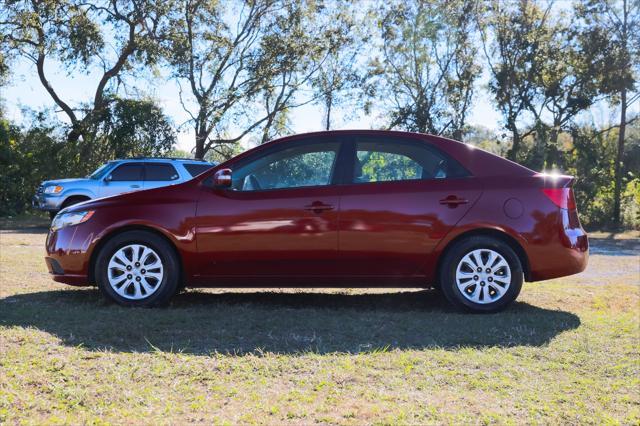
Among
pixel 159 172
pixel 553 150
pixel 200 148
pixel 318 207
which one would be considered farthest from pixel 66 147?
pixel 318 207

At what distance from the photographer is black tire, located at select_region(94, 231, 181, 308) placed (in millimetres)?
5680

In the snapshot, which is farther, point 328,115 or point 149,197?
point 328,115

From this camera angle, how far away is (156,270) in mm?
5719

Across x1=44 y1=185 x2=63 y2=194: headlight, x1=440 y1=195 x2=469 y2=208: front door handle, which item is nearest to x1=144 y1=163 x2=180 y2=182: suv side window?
x1=44 y1=185 x2=63 y2=194: headlight

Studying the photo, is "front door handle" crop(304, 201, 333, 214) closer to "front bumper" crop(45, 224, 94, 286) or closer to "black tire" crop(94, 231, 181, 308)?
"black tire" crop(94, 231, 181, 308)

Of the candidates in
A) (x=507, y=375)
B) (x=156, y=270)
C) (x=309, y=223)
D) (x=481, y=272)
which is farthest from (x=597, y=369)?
(x=156, y=270)

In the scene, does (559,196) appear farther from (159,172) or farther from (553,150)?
(553,150)

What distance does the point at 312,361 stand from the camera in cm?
400

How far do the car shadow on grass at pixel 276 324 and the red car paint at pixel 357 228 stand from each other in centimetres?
36

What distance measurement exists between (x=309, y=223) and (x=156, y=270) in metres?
1.49

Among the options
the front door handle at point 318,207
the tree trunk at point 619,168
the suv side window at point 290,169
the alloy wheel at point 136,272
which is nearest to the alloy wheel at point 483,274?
the front door handle at point 318,207

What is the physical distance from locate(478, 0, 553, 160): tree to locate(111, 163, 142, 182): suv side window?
647 inches

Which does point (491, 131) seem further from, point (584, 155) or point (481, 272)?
point (481, 272)

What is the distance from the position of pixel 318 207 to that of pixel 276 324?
1.20m
